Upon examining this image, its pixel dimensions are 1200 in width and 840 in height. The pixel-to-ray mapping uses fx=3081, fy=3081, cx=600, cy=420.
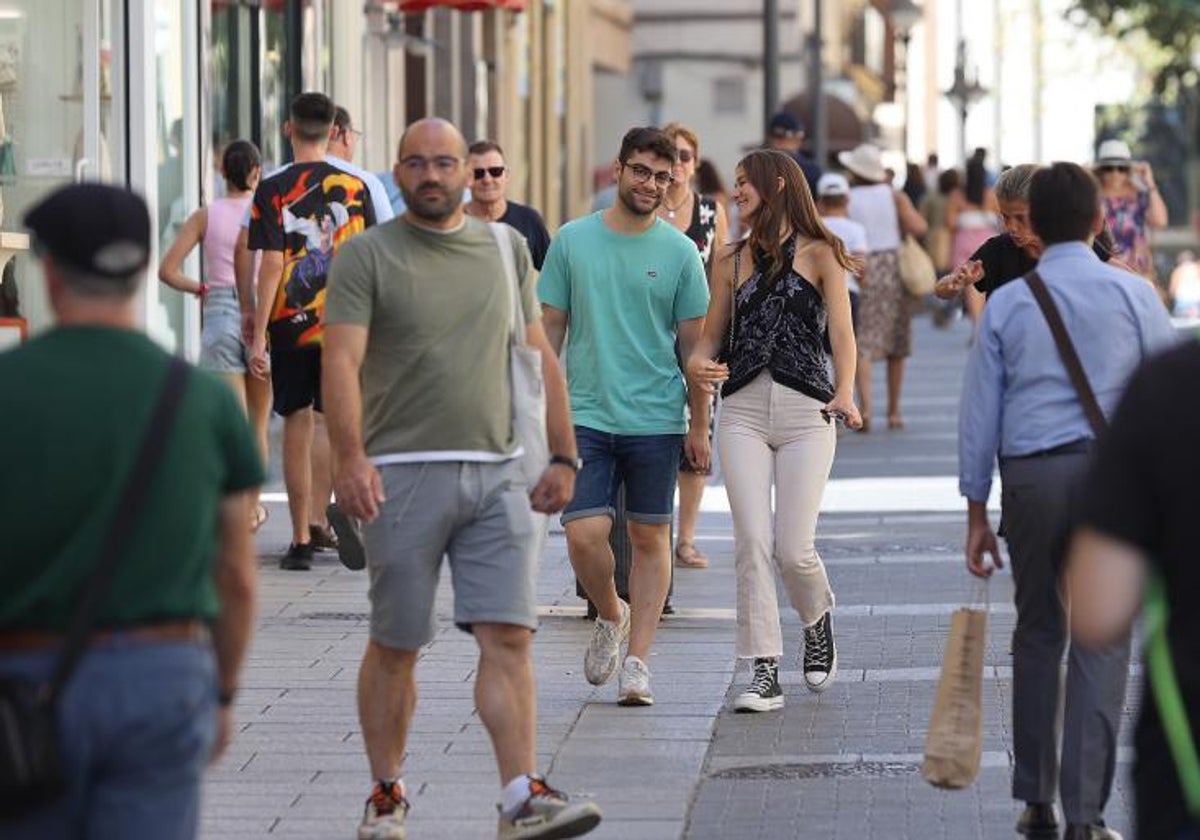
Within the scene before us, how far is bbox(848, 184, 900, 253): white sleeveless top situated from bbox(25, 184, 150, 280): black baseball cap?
662 inches

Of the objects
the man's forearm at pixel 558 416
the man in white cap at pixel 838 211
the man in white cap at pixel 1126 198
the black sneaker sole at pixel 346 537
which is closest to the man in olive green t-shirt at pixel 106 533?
the man's forearm at pixel 558 416

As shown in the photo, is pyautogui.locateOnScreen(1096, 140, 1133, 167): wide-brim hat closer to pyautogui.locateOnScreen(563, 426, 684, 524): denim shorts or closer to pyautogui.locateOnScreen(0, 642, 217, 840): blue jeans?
pyautogui.locateOnScreen(563, 426, 684, 524): denim shorts

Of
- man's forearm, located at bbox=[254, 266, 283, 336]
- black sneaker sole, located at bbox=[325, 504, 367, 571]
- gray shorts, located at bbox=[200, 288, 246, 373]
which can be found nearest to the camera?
black sneaker sole, located at bbox=[325, 504, 367, 571]

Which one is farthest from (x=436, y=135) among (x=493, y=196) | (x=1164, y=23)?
(x=1164, y=23)

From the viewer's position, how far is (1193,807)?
14.0ft

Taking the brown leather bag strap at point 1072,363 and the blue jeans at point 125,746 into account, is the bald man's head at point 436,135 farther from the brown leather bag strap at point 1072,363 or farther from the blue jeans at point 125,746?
the blue jeans at point 125,746

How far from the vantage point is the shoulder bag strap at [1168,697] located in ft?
14.1

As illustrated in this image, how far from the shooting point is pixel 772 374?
9.52 meters

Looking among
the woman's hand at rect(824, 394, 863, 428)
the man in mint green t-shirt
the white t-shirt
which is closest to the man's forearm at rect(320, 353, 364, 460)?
the man in mint green t-shirt

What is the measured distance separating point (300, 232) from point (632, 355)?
10.8ft

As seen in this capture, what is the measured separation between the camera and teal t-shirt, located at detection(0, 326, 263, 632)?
4.55 meters

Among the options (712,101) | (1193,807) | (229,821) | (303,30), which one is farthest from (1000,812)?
(712,101)

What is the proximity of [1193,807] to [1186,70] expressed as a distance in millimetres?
56327

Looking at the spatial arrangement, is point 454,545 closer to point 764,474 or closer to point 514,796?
point 514,796
